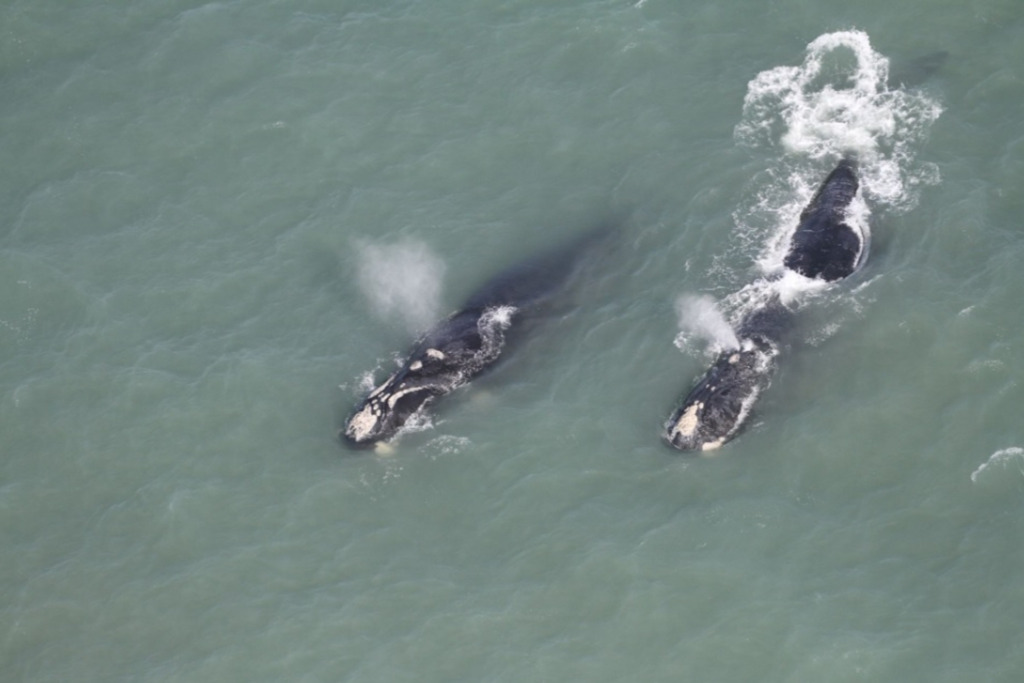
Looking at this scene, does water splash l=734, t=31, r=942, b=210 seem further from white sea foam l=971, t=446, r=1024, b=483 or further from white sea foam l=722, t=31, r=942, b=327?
white sea foam l=971, t=446, r=1024, b=483

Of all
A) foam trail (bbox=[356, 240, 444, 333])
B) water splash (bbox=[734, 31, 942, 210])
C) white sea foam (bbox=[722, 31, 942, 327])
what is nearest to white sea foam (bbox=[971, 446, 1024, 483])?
white sea foam (bbox=[722, 31, 942, 327])

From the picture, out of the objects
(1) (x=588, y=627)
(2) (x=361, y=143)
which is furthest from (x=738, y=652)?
(2) (x=361, y=143)

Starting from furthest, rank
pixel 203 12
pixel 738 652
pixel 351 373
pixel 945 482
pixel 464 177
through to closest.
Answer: pixel 203 12 < pixel 464 177 < pixel 351 373 < pixel 945 482 < pixel 738 652

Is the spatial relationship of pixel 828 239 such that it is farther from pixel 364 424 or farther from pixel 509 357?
pixel 364 424

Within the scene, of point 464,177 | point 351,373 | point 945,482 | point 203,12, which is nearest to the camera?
point 945,482

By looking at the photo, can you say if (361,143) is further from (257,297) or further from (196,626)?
(196,626)

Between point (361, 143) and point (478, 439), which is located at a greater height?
point (361, 143)

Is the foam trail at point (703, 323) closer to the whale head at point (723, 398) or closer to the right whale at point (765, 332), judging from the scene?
the right whale at point (765, 332)

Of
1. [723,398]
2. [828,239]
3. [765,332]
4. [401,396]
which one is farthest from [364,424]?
[828,239]
